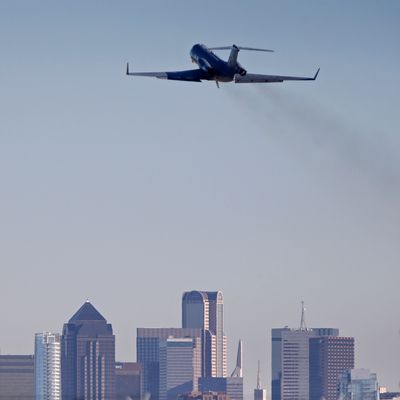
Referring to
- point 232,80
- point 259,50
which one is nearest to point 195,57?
A: point 232,80

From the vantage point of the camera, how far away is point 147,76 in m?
185

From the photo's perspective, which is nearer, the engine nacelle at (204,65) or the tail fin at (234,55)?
the tail fin at (234,55)

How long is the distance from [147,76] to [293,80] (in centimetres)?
1227

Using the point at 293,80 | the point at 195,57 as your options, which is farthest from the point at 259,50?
the point at 195,57

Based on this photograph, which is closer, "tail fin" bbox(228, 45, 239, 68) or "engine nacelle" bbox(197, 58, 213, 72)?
"tail fin" bbox(228, 45, 239, 68)

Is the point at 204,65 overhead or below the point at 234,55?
below

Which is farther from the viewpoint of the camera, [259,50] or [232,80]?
[232,80]

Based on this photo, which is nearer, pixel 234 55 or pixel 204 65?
pixel 234 55

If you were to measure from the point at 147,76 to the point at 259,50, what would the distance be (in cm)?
1199

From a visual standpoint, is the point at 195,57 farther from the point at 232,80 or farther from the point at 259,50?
the point at 259,50

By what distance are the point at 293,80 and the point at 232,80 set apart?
10.9 m

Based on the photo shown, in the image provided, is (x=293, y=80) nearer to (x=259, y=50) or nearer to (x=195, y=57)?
(x=259, y=50)

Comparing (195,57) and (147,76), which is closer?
(147,76)

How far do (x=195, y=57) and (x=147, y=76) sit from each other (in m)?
15.3
